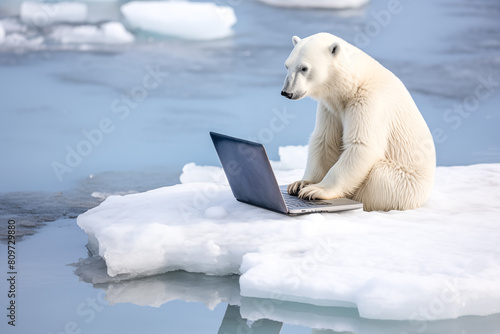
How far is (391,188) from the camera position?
3.71 metres

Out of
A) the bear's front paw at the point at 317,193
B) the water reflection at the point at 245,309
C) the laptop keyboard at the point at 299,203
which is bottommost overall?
the water reflection at the point at 245,309

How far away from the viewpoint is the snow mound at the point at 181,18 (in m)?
8.84

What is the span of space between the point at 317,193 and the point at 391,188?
43 cm

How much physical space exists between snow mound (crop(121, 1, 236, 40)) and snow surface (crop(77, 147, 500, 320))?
512 centimetres

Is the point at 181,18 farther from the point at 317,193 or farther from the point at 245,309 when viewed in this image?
the point at 245,309

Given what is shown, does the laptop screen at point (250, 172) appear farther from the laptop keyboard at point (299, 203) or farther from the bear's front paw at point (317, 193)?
the bear's front paw at point (317, 193)

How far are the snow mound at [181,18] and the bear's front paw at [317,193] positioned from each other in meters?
5.55

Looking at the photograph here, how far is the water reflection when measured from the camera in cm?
279

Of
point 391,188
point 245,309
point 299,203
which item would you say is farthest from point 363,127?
point 245,309

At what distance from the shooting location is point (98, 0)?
9.67 meters

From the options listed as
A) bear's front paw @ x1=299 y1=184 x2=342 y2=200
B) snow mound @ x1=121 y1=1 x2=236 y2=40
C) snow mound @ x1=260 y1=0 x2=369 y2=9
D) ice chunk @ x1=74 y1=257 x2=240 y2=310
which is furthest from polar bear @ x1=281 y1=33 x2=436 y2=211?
snow mound @ x1=260 y1=0 x2=369 y2=9

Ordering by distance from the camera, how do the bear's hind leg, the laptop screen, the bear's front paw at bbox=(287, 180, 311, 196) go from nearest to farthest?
the laptop screen < the bear's hind leg < the bear's front paw at bbox=(287, 180, 311, 196)

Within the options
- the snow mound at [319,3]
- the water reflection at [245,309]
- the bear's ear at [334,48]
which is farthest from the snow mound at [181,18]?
the water reflection at [245,309]

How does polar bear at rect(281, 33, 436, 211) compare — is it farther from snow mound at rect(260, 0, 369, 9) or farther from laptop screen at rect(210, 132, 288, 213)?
snow mound at rect(260, 0, 369, 9)
